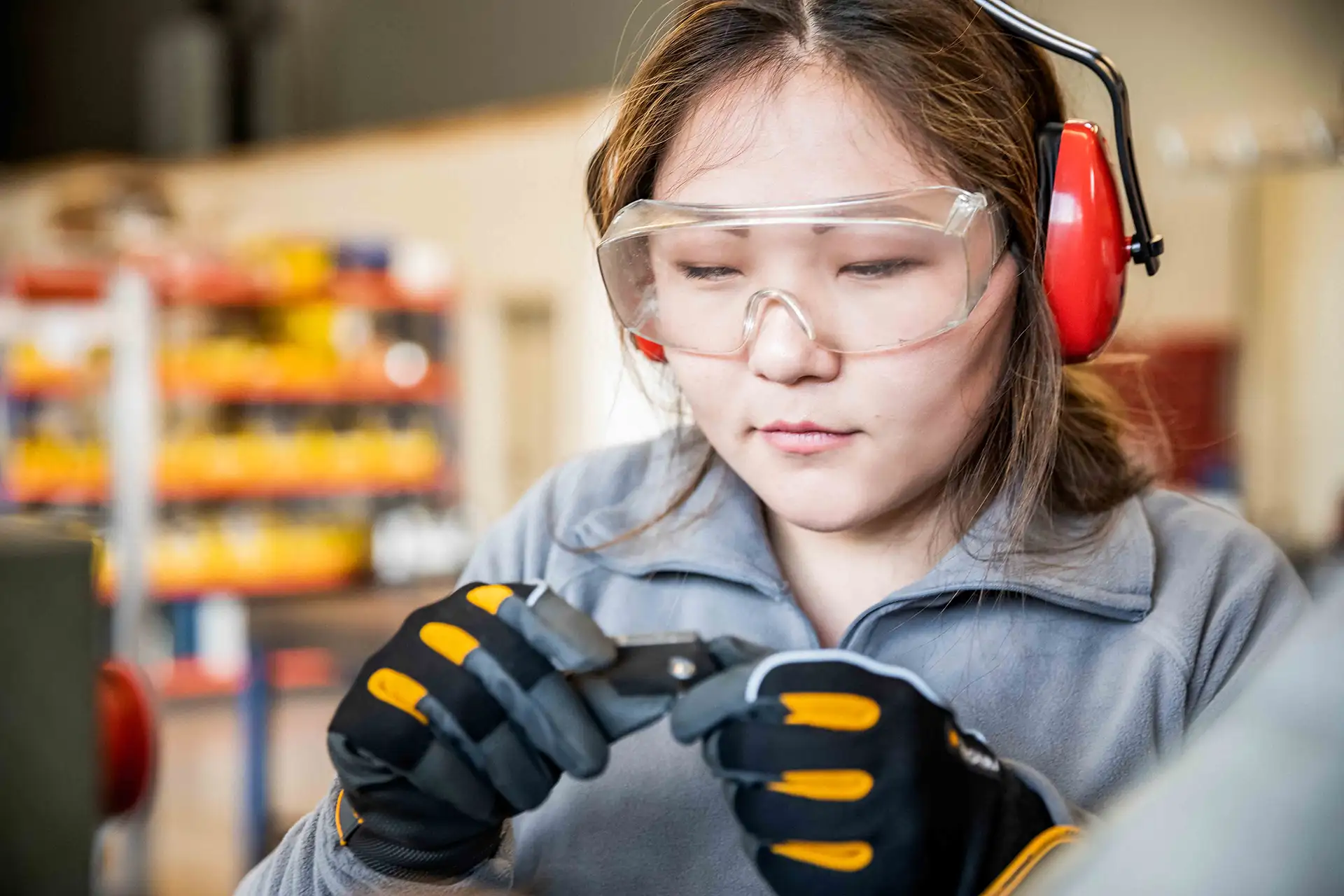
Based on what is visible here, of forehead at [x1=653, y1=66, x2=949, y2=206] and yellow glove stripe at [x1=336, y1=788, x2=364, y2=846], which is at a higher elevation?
forehead at [x1=653, y1=66, x2=949, y2=206]

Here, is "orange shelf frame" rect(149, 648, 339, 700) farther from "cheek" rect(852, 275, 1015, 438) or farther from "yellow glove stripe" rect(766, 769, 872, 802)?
"yellow glove stripe" rect(766, 769, 872, 802)

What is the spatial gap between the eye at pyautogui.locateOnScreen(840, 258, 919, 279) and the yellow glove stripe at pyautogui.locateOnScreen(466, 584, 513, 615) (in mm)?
385

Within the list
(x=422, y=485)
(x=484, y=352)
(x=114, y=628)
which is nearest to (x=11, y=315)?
(x=114, y=628)

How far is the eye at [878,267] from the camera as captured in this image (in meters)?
1.01

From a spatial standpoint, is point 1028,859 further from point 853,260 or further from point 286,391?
point 286,391

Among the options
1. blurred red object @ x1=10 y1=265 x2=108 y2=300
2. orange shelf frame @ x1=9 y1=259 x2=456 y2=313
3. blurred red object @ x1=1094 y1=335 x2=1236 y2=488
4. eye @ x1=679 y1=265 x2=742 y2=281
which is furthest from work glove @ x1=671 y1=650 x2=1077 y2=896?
blurred red object @ x1=10 y1=265 x2=108 y2=300

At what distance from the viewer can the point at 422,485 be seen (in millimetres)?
6891

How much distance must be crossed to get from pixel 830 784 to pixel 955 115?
0.59 m

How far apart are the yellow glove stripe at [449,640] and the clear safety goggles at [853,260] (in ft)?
1.15

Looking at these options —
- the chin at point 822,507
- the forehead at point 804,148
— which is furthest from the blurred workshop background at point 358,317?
the chin at point 822,507

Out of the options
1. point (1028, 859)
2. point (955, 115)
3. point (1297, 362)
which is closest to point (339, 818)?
point (1028, 859)

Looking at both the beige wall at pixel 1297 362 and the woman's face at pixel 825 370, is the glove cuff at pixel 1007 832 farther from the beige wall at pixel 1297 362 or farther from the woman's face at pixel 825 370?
the beige wall at pixel 1297 362

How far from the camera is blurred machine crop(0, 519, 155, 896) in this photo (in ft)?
2.67

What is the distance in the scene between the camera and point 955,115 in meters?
1.05
